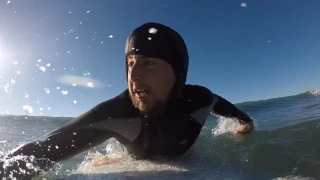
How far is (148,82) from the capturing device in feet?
9.12

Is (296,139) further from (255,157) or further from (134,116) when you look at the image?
(134,116)

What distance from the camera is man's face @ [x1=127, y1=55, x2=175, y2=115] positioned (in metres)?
2.76

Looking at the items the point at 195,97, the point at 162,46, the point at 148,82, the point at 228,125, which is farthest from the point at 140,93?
the point at 228,125

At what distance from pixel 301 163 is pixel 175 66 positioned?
5.11 feet

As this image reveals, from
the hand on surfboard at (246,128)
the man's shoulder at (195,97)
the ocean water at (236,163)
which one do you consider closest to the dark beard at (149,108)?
the man's shoulder at (195,97)

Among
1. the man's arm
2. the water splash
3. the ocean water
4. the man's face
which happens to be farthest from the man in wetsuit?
the water splash

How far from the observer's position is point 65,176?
2305 mm

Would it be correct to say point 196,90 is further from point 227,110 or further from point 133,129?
point 133,129

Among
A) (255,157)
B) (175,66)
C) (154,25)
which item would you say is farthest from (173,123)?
(154,25)

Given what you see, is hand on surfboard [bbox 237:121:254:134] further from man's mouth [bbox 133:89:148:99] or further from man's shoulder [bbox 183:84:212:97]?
man's mouth [bbox 133:89:148:99]

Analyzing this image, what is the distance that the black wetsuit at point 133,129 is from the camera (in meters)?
2.50

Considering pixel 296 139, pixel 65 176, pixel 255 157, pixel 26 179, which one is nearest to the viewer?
pixel 26 179

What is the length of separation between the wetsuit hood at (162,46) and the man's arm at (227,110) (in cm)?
92

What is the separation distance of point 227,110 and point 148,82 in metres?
1.68
